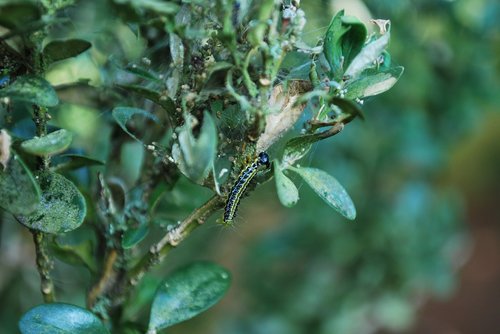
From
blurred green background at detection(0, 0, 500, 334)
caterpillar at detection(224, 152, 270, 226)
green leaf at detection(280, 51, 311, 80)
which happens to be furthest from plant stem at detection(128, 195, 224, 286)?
blurred green background at detection(0, 0, 500, 334)

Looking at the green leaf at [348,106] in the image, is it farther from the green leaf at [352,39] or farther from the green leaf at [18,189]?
the green leaf at [18,189]

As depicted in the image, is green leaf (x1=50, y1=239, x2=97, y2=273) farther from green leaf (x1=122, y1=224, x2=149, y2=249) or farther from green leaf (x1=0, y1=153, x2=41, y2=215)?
green leaf (x1=0, y1=153, x2=41, y2=215)

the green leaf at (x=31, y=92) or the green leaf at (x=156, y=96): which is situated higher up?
the green leaf at (x=31, y=92)

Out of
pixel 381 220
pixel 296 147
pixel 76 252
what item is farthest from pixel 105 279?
pixel 381 220

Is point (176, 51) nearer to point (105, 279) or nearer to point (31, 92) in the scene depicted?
point (31, 92)

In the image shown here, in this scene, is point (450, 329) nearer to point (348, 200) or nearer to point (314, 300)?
point (314, 300)

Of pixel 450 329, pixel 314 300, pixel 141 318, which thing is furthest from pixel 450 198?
pixel 141 318

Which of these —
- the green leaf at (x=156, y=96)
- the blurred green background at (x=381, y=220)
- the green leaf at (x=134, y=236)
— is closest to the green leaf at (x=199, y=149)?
the green leaf at (x=156, y=96)
